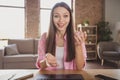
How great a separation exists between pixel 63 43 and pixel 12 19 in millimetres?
5486

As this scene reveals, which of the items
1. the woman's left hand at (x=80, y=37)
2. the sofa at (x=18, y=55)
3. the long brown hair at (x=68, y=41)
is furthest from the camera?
the sofa at (x=18, y=55)

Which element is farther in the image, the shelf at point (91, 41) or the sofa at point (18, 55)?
the shelf at point (91, 41)

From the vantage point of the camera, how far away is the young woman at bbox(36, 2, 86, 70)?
1535 millimetres

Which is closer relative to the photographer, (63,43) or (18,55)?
(63,43)

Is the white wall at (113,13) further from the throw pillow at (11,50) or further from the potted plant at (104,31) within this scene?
the throw pillow at (11,50)

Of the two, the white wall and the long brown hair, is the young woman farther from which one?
the white wall

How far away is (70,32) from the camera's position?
1661 millimetres

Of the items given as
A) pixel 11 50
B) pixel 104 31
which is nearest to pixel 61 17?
pixel 11 50

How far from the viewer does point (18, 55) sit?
16.4 ft

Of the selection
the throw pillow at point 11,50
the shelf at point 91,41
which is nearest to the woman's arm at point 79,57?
the throw pillow at point 11,50

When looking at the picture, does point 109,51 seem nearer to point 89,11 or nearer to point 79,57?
point 89,11

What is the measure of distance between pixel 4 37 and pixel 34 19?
4.11 ft

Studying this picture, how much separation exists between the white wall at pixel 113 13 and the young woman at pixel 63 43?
585cm

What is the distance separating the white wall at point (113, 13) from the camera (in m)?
7.18
